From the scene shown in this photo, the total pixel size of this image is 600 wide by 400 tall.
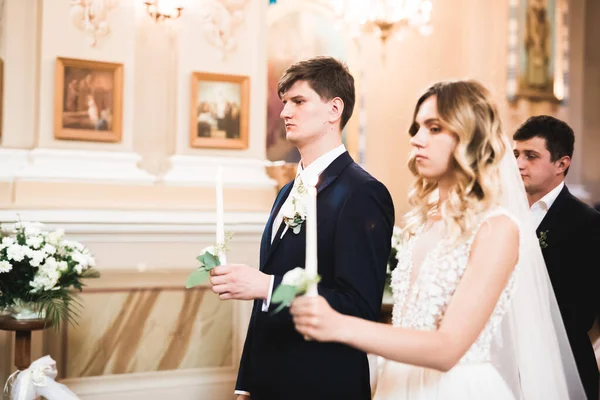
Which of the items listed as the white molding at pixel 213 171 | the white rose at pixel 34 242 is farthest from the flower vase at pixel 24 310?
the white molding at pixel 213 171

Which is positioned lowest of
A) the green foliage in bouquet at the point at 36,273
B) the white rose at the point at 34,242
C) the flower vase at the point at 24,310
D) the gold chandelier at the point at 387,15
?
the flower vase at the point at 24,310

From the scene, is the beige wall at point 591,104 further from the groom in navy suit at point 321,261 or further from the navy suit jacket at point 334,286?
the navy suit jacket at point 334,286

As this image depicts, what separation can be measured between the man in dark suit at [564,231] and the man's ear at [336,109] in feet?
3.38

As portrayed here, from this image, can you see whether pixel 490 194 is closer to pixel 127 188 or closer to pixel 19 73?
pixel 127 188

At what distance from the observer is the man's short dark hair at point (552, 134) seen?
3.08 m

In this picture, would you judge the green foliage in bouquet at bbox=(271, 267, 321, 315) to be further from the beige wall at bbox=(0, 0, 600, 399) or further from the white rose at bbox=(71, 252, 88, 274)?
the beige wall at bbox=(0, 0, 600, 399)

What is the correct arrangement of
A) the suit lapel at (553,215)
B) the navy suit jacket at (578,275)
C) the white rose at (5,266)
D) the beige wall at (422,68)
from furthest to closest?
the beige wall at (422,68), the white rose at (5,266), the suit lapel at (553,215), the navy suit jacket at (578,275)

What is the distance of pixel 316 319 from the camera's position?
5.08 feet

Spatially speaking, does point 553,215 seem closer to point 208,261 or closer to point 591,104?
point 208,261

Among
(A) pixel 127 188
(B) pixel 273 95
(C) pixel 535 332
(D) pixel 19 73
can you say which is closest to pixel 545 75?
(B) pixel 273 95

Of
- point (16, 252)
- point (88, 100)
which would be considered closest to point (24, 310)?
point (16, 252)

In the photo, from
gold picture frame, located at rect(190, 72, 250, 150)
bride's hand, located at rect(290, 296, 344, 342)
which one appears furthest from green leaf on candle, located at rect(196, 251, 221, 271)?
gold picture frame, located at rect(190, 72, 250, 150)

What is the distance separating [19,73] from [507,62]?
502cm

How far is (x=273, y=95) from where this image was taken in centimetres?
674
